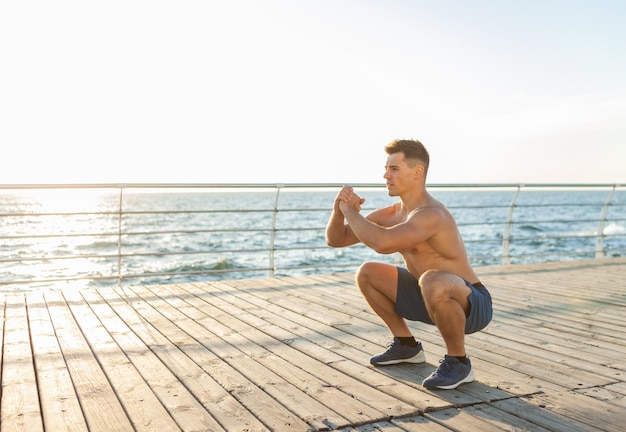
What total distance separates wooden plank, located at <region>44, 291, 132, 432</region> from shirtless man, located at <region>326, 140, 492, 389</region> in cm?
131

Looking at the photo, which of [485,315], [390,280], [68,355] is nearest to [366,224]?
[390,280]

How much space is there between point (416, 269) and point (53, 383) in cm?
185

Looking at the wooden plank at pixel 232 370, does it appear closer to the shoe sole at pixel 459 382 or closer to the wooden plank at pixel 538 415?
the shoe sole at pixel 459 382

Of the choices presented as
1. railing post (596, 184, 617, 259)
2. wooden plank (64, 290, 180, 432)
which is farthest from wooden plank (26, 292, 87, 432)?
railing post (596, 184, 617, 259)

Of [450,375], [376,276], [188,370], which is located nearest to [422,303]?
[376,276]

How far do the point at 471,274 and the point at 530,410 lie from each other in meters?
0.73

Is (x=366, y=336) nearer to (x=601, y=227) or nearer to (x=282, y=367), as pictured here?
(x=282, y=367)

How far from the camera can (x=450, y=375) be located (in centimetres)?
300

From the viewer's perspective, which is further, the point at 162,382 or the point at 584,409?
the point at 162,382

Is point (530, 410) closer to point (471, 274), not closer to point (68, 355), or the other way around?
point (471, 274)

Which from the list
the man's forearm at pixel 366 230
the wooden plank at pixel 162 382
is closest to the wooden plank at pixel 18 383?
the wooden plank at pixel 162 382

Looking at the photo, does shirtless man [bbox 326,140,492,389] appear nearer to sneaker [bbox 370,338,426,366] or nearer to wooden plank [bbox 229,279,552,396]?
sneaker [bbox 370,338,426,366]

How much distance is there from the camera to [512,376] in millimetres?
3244

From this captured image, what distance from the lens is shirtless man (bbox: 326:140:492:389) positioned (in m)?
3.00
